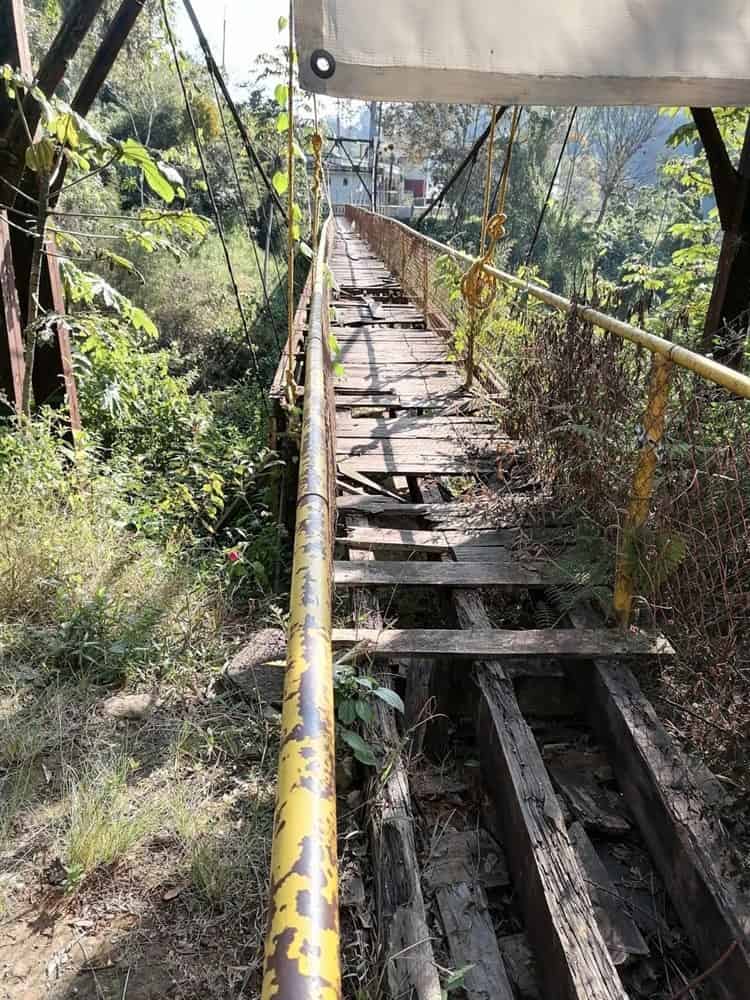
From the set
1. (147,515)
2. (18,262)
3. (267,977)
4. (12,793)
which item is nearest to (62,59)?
(18,262)

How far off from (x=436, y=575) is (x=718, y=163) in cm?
379

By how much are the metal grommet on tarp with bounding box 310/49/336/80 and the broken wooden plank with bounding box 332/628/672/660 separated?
1672 mm

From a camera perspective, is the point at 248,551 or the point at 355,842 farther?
the point at 248,551

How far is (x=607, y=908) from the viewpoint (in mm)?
1616

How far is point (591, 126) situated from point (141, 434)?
48025 mm

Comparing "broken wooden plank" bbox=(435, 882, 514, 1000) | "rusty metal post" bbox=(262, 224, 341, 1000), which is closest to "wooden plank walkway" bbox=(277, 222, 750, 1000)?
"broken wooden plank" bbox=(435, 882, 514, 1000)

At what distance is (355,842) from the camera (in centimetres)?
169

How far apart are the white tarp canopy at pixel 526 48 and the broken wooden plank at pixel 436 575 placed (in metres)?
1.65

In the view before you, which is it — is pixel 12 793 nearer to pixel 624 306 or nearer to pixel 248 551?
pixel 248 551

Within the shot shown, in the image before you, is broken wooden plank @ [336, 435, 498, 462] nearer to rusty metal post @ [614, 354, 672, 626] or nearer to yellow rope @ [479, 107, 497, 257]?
yellow rope @ [479, 107, 497, 257]

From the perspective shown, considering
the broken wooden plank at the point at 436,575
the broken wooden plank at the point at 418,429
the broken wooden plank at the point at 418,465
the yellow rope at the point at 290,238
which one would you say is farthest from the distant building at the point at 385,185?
the broken wooden plank at the point at 436,575

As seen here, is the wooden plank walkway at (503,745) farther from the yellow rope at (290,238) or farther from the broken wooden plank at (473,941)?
the yellow rope at (290,238)

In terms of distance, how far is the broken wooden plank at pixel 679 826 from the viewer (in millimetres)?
1412

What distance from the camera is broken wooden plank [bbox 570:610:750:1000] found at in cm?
141
